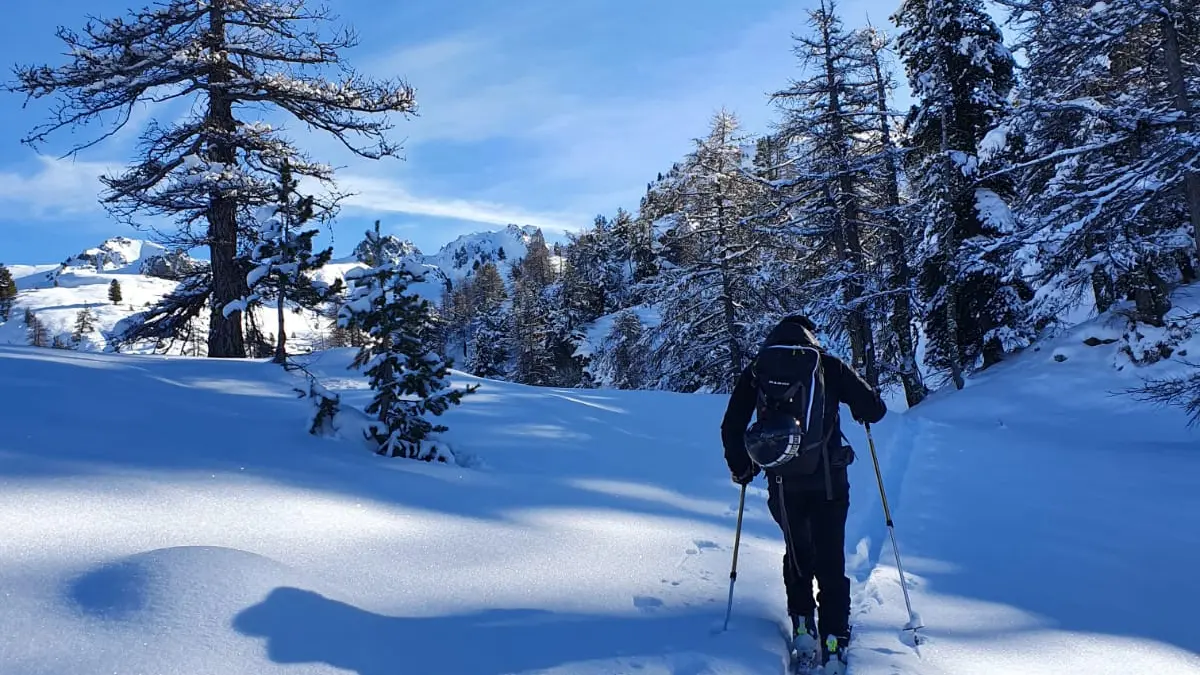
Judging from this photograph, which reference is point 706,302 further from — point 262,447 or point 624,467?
point 262,447

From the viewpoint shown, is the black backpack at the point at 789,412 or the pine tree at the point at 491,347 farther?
the pine tree at the point at 491,347

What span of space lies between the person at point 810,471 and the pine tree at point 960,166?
1609 centimetres

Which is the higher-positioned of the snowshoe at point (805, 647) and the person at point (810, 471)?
the person at point (810, 471)

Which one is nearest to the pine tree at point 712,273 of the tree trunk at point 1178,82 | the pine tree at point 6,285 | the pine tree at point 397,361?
the tree trunk at point 1178,82

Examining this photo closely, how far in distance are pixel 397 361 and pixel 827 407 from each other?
4136 millimetres

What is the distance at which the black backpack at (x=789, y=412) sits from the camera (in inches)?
146

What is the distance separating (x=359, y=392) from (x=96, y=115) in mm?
6426

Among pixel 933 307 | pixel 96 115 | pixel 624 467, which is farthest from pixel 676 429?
pixel 933 307

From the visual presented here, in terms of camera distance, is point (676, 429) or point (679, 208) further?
point (679, 208)

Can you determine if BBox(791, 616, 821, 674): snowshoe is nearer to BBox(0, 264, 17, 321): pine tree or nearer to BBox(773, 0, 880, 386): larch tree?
BBox(773, 0, 880, 386): larch tree

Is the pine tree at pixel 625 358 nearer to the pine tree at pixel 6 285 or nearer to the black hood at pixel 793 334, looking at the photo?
the black hood at pixel 793 334

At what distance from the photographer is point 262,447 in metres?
5.46

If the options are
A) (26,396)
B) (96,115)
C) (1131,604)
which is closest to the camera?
(1131,604)

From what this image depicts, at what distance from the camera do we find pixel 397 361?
6.25m
